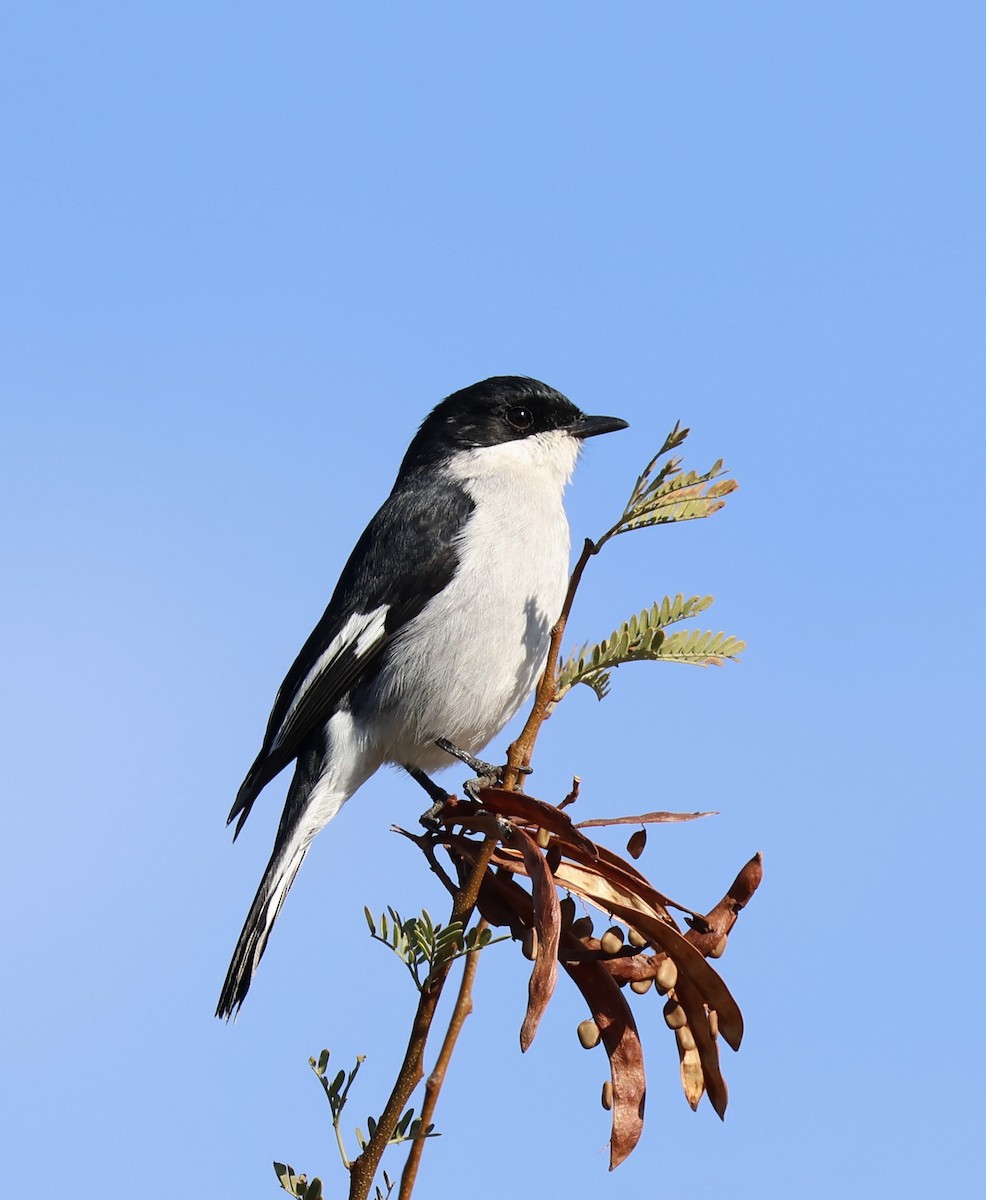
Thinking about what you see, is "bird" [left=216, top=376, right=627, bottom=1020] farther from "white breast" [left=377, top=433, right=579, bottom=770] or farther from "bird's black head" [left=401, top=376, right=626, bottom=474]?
"bird's black head" [left=401, top=376, right=626, bottom=474]

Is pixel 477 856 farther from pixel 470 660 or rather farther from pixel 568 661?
pixel 470 660

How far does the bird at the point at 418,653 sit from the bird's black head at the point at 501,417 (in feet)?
1.45

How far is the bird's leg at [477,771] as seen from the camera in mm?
2453

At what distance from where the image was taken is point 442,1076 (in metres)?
2.05

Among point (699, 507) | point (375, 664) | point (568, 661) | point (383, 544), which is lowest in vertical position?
point (568, 661)

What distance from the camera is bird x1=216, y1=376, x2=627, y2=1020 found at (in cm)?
468

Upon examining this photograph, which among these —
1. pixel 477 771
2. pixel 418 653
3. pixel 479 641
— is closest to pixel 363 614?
pixel 418 653

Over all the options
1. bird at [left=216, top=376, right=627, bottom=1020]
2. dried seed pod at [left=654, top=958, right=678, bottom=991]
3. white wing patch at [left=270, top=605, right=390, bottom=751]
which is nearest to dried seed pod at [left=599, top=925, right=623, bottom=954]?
dried seed pod at [left=654, top=958, right=678, bottom=991]

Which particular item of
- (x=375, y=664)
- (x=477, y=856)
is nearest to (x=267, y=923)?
(x=375, y=664)

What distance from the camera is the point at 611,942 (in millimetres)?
2115

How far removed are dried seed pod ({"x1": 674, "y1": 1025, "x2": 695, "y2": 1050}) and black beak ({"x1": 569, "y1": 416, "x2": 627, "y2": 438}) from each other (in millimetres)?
3581

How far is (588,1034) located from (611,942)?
14 centimetres

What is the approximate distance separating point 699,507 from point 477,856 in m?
0.75

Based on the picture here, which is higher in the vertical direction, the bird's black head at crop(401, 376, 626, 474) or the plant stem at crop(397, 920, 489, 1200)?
the bird's black head at crop(401, 376, 626, 474)
